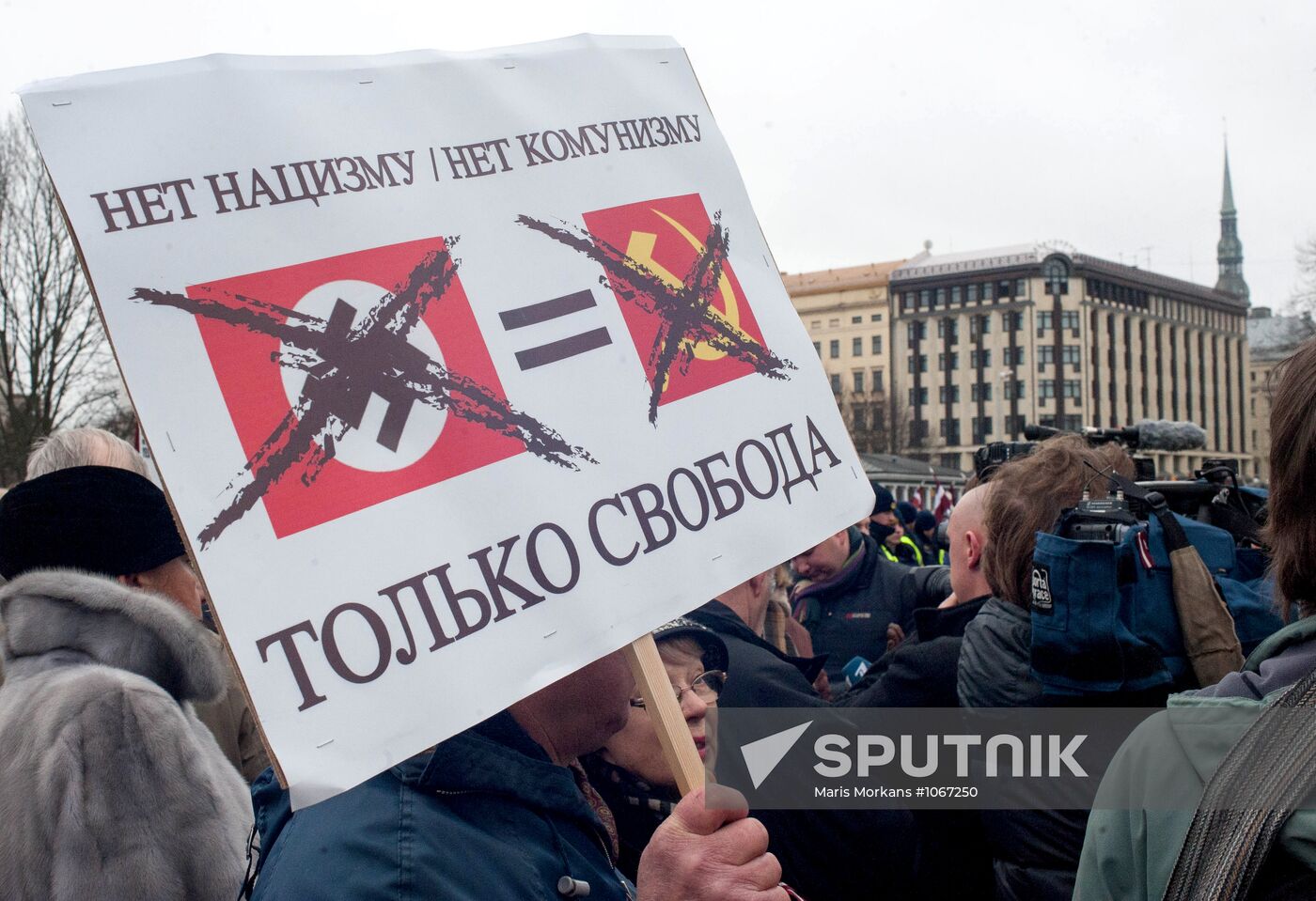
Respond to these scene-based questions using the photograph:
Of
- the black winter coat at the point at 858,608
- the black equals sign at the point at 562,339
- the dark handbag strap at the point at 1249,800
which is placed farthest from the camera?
the black winter coat at the point at 858,608

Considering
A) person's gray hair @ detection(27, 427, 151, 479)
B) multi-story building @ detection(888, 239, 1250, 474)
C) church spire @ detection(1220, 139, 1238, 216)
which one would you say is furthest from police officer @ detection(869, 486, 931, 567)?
church spire @ detection(1220, 139, 1238, 216)

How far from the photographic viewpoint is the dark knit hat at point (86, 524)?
2.37 m

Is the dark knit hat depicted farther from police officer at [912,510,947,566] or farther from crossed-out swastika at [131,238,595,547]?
police officer at [912,510,947,566]

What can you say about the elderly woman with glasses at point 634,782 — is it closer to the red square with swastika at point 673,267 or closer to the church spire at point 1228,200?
the red square with swastika at point 673,267

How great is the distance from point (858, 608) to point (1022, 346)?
249ft

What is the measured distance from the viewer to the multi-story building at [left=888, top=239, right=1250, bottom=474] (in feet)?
250

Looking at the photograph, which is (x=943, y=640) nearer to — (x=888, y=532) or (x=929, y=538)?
(x=888, y=532)

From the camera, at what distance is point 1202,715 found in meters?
1.38

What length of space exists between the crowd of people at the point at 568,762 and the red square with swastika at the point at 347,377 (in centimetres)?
37

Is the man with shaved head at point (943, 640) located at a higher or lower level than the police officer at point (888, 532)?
higher

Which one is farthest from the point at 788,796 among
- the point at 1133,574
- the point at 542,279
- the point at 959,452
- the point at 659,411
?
the point at 959,452

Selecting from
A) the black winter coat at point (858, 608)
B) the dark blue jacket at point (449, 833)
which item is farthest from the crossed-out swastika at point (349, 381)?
the black winter coat at point (858, 608)

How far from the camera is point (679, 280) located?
1725 millimetres

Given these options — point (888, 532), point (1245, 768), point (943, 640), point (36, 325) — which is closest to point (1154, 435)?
point (943, 640)
